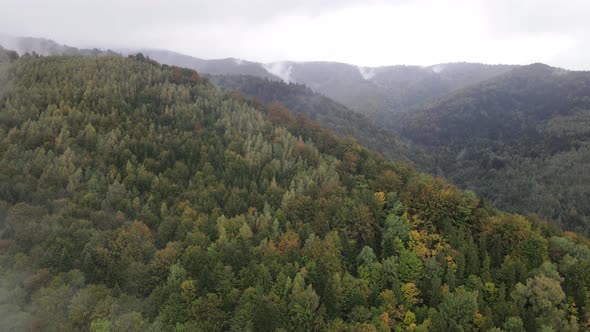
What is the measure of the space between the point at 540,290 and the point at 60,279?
101m

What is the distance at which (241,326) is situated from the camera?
78.5 meters

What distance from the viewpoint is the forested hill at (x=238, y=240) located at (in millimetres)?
82000

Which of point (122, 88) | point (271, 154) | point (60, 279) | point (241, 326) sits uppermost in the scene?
point (122, 88)

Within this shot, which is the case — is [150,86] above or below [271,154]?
above

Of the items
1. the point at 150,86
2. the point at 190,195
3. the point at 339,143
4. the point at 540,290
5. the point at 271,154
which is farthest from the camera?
the point at 150,86

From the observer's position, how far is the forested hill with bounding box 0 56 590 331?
3228 inches

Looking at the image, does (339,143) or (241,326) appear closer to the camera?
(241,326)

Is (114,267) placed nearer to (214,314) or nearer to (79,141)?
(214,314)

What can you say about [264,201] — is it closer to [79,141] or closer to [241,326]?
[241,326]

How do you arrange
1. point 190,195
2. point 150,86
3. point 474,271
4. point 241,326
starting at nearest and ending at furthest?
point 241,326 < point 474,271 < point 190,195 < point 150,86

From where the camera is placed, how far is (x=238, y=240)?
98.9 m

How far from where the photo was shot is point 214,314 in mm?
80312

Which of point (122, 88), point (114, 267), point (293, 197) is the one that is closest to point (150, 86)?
point (122, 88)

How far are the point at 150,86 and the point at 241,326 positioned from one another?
463ft
